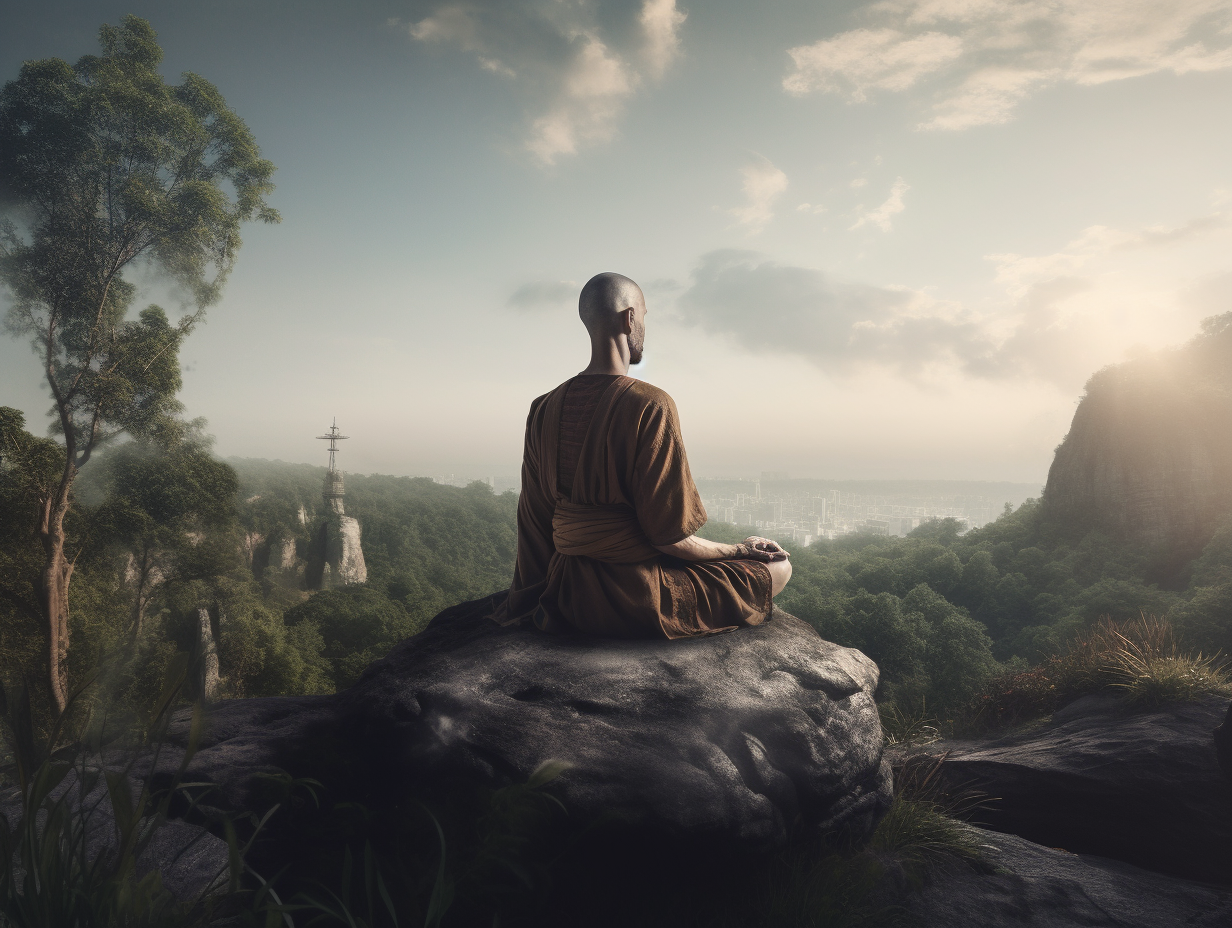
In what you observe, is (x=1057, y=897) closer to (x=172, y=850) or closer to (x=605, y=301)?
(x=605, y=301)

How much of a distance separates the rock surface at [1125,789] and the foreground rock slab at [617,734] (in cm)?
209

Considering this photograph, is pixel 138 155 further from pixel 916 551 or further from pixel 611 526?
pixel 916 551

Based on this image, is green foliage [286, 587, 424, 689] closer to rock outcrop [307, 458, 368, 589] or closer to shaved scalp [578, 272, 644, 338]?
rock outcrop [307, 458, 368, 589]

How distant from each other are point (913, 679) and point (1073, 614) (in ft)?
22.9

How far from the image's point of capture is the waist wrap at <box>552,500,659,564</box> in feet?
9.89

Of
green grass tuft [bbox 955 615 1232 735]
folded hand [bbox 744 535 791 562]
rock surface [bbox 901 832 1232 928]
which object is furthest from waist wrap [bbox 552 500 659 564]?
green grass tuft [bbox 955 615 1232 735]

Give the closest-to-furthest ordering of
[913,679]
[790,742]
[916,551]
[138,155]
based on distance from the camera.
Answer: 1. [790,742]
2. [138,155]
3. [913,679]
4. [916,551]

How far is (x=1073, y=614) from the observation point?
20.6m

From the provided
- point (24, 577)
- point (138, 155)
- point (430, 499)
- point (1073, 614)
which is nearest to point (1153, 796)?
point (24, 577)

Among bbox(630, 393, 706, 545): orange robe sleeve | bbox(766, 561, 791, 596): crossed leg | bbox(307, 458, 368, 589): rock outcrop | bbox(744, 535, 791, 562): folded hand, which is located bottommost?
bbox(307, 458, 368, 589): rock outcrop

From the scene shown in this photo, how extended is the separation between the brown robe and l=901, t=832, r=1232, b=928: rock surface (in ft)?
5.41

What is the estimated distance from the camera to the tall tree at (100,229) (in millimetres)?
7164

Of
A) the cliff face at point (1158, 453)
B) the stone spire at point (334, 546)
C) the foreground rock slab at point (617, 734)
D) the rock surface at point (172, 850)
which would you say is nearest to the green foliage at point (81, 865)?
the rock surface at point (172, 850)

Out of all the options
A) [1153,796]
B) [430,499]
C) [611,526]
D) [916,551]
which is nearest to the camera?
[611,526]
